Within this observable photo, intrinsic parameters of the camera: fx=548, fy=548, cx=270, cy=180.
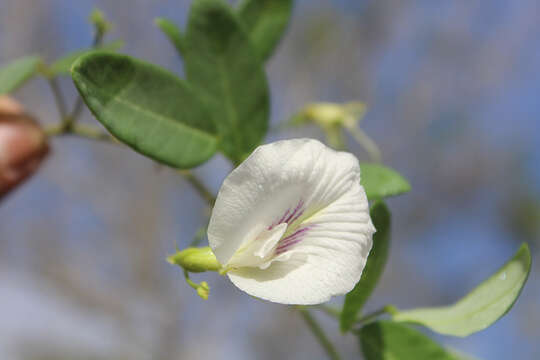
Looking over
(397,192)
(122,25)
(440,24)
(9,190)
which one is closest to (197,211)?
(122,25)

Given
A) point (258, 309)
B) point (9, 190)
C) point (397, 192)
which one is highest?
point (397, 192)

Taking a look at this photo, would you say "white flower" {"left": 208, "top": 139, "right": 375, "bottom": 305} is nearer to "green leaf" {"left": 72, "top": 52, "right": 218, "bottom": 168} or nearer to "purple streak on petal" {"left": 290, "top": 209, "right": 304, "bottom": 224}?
"purple streak on petal" {"left": 290, "top": 209, "right": 304, "bottom": 224}

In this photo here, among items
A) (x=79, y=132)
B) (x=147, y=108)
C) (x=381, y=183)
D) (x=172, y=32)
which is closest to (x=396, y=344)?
(x=381, y=183)

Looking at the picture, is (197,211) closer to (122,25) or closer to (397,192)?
(122,25)

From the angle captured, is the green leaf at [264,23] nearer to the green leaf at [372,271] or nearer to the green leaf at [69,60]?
the green leaf at [69,60]

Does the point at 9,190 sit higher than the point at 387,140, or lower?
higher

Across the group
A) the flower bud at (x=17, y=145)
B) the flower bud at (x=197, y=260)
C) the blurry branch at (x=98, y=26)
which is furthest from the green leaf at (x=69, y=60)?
the flower bud at (x=197, y=260)

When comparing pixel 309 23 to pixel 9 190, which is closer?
pixel 9 190
